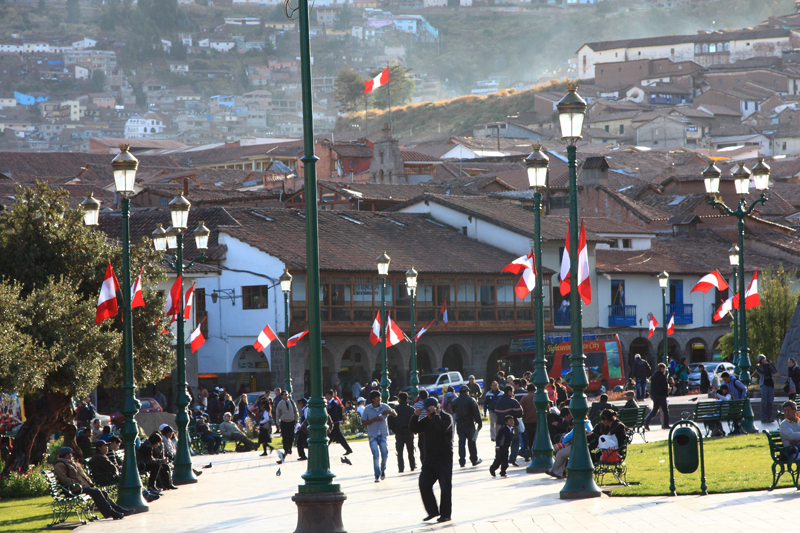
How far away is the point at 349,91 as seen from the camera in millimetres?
151875

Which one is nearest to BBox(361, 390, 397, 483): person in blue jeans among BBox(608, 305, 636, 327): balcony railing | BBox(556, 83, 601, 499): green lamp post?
BBox(556, 83, 601, 499): green lamp post

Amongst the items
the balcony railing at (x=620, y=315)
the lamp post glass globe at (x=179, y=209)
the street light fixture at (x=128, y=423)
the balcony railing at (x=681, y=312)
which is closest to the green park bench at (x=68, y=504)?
the street light fixture at (x=128, y=423)

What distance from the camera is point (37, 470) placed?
18.5 metres

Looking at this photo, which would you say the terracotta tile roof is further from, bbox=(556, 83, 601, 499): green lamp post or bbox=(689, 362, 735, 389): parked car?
bbox=(556, 83, 601, 499): green lamp post

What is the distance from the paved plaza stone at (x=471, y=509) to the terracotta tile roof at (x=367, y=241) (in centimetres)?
2491

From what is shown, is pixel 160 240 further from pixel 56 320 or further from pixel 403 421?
pixel 403 421

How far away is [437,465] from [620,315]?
134 ft

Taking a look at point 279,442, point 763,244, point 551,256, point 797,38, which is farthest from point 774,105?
point 279,442

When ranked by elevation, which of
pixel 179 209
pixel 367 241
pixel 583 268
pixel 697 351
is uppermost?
pixel 367 241

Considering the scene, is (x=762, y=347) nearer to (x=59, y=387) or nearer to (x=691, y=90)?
(x=59, y=387)

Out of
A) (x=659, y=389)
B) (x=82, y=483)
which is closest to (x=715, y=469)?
(x=659, y=389)

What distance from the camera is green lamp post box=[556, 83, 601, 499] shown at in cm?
1366

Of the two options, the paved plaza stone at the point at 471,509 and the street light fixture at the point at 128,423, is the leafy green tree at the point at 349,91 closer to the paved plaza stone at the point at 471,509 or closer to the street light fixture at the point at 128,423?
the paved plaza stone at the point at 471,509

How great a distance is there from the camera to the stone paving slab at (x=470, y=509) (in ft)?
38.3
